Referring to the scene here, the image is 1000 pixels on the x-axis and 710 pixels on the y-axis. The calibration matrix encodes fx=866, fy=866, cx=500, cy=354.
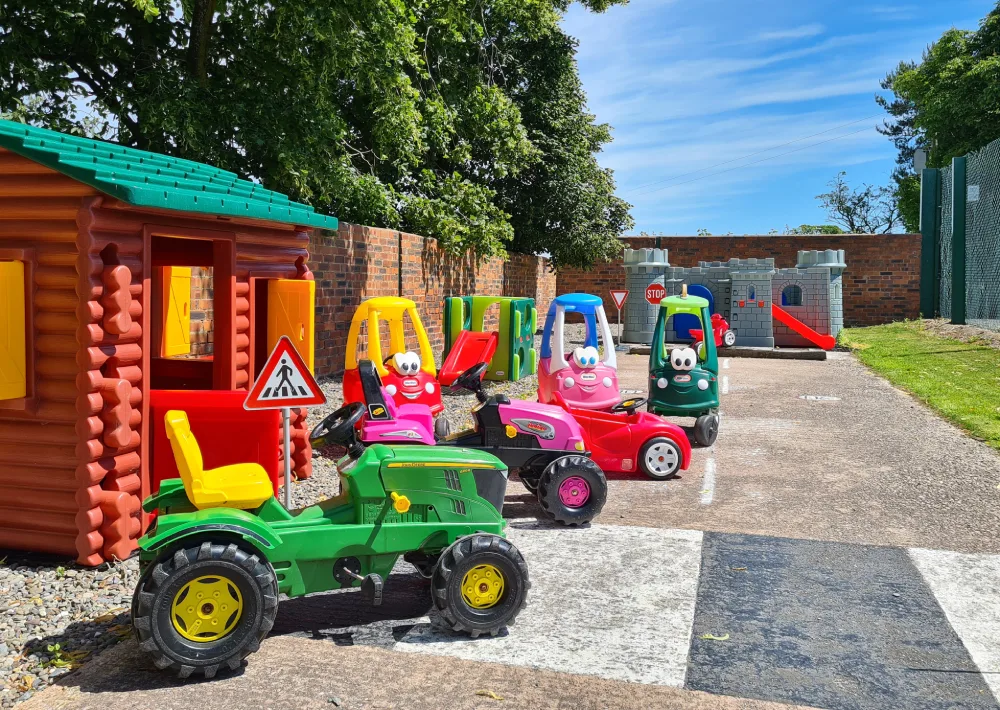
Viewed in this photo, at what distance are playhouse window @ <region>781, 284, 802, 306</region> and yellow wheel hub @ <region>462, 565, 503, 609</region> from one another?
2167 cm

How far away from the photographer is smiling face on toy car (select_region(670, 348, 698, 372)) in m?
10.4

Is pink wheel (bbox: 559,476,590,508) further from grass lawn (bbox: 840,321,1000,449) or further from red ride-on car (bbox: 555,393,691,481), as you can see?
grass lawn (bbox: 840,321,1000,449)

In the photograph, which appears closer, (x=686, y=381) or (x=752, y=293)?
(x=686, y=381)

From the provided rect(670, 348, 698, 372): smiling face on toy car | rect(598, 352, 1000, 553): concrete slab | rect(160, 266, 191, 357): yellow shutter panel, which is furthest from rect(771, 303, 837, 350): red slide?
rect(160, 266, 191, 357): yellow shutter panel

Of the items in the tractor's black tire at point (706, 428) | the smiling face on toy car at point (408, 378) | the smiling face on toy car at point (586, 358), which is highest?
the smiling face on toy car at point (586, 358)

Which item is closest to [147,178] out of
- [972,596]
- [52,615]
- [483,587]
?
[52,615]

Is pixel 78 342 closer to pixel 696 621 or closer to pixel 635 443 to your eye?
pixel 696 621

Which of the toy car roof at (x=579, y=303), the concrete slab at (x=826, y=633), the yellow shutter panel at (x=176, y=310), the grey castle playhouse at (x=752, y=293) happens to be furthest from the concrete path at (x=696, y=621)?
the grey castle playhouse at (x=752, y=293)

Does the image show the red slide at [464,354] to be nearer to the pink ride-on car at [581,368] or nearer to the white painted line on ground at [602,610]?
the pink ride-on car at [581,368]

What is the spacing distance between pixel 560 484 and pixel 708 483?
213cm

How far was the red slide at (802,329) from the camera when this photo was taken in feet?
72.6

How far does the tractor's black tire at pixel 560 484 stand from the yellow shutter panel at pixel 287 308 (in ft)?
8.34

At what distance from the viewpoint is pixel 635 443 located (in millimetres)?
8078

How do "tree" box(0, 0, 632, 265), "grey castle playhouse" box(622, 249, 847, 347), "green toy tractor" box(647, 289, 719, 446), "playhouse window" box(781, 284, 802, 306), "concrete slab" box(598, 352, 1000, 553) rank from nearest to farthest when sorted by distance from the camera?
1. "concrete slab" box(598, 352, 1000, 553)
2. "green toy tractor" box(647, 289, 719, 446)
3. "tree" box(0, 0, 632, 265)
4. "grey castle playhouse" box(622, 249, 847, 347)
5. "playhouse window" box(781, 284, 802, 306)
